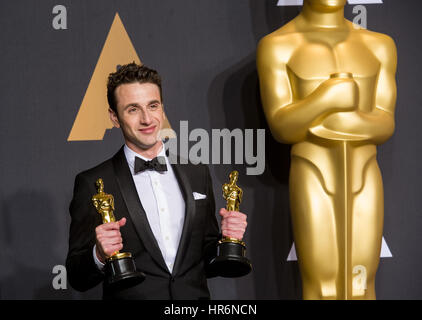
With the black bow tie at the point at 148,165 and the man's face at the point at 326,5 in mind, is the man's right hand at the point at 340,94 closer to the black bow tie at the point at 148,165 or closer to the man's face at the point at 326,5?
the man's face at the point at 326,5

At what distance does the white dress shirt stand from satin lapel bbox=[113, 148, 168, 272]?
0.14 feet

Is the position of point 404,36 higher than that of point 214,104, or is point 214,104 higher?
point 404,36

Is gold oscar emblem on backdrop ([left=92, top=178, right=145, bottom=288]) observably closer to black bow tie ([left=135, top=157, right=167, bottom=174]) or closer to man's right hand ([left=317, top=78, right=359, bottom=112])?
black bow tie ([left=135, top=157, right=167, bottom=174])

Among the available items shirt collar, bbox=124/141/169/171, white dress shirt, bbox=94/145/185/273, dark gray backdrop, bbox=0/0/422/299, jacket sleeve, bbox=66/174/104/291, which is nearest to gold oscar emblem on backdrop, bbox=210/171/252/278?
white dress shirt, bbox=94/145/185/273

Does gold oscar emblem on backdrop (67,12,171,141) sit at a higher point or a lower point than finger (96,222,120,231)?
higher

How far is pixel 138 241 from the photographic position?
1.95m

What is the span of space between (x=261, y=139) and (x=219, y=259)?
0.89 metres

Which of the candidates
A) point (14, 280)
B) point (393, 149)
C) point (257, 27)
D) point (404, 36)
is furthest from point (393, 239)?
point (14, 280)

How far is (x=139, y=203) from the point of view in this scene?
6.43 feet

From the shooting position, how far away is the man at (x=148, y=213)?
6.29 feet

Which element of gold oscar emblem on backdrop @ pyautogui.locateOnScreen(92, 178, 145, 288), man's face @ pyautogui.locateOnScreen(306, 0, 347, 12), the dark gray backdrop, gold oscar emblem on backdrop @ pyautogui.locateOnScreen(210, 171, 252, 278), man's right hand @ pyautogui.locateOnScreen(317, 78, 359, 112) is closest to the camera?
gold oscar emblem on backdrop @ pyautogui.locateOnScreen(92, 178, 145, 288)

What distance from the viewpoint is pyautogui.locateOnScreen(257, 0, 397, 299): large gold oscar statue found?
7.30ft

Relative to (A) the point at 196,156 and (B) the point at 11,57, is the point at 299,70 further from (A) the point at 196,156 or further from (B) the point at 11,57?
(B) the point at 11,57

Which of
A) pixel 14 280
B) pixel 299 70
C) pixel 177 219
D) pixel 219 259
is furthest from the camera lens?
pixel 14 280
